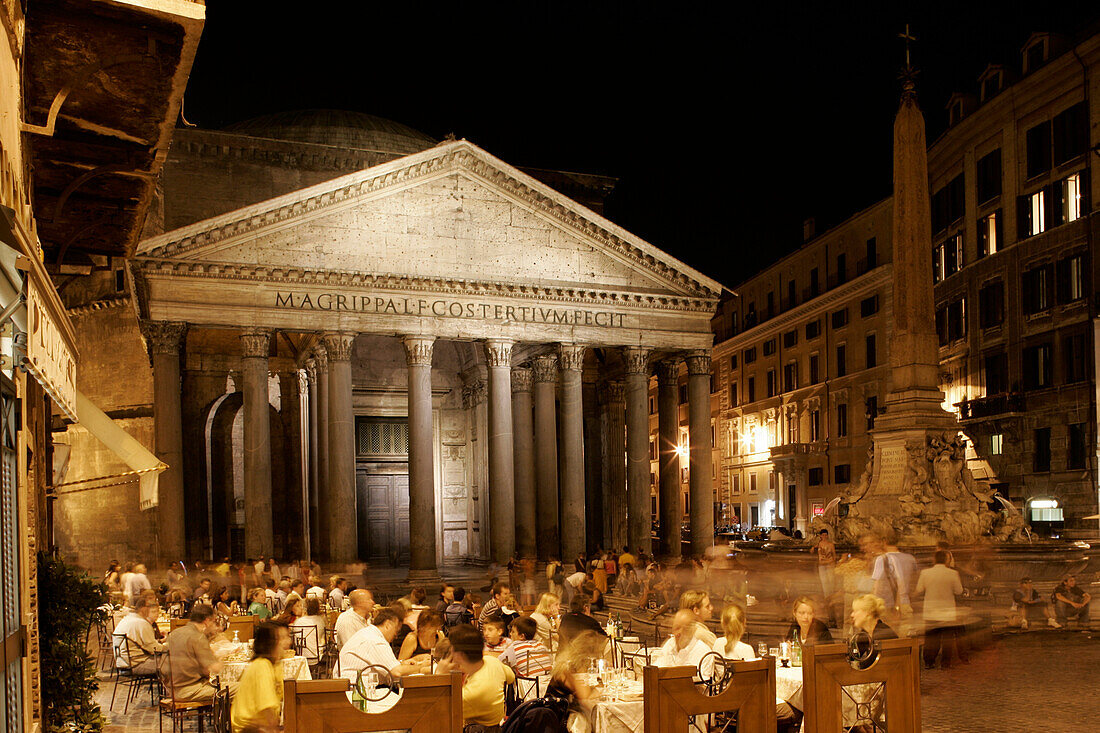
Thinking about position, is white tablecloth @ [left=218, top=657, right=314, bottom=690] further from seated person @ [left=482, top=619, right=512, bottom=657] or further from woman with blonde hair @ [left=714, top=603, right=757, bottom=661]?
woman with blonde hair @ [left=714, top=603, right=757, bottom=661]

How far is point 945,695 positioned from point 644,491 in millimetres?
16760

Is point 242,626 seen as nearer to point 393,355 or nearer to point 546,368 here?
point 546,368

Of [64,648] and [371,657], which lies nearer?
[64,648]

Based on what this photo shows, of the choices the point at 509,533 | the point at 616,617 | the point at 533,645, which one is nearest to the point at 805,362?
the point at 509,533

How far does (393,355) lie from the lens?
30.5 meters

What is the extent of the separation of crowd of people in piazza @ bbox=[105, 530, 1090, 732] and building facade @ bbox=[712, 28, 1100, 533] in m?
12.0

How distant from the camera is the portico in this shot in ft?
72.6

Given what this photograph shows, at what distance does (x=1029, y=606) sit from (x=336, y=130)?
27.2m

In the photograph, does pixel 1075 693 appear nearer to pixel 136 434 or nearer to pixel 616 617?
pixel 616 617

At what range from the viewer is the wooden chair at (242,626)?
11.6m

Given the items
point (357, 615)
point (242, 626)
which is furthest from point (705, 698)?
point (242, 626)

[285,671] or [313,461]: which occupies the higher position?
[313,461]

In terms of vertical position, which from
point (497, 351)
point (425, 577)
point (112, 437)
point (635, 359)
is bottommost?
point (425, 577)

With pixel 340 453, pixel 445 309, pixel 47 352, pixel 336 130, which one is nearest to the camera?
pixel 47 352
